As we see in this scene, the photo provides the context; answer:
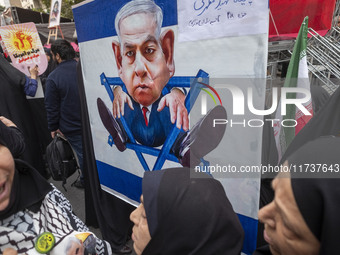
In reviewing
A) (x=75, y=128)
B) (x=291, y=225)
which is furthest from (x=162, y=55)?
(x=75, y=128)

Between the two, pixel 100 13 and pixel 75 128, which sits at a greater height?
pixel 100 13

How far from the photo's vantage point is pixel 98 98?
6.04ft

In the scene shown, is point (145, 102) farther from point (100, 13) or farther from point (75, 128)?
point (75, 128)

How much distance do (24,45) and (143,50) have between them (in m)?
2.79

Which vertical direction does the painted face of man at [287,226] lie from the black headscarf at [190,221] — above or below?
above

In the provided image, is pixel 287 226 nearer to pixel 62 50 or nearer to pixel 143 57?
pixel 143 57

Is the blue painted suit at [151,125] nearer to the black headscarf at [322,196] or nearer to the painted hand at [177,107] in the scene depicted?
the painted hand at [177,107]

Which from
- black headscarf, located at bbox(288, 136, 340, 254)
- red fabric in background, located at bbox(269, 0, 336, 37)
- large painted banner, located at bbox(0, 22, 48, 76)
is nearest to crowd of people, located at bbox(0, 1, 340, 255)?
black headscarf, located at bbox(288, 136, 340, 254)

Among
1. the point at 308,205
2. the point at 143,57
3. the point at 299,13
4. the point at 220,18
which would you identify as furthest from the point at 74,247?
the point at 299,13

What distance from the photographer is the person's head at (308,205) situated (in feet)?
1.83

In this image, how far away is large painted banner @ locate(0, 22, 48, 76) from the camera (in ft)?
10.8

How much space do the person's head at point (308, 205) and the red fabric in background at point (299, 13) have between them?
2.36 meters

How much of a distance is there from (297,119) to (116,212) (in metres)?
1.75

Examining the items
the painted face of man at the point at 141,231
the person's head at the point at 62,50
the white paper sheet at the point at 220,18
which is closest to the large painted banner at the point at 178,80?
the white paper sheet at the point at 220,18
